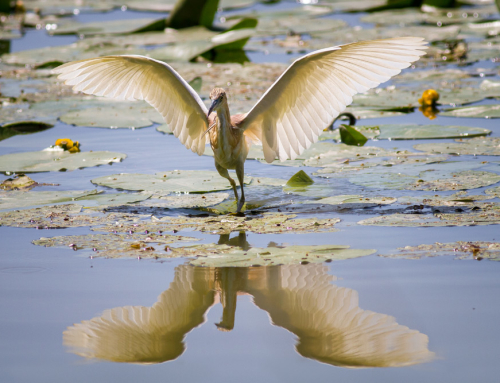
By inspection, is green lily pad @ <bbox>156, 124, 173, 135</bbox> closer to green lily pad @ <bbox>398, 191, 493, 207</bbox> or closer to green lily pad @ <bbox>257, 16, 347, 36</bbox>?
green lily pad @ <bbox>398, 191, 493, 207</bbox>

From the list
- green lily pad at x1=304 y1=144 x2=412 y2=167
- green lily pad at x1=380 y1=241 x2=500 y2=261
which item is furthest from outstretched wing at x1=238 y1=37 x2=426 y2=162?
green lily pad at x1=380 y1=241 x2=500 y2=261

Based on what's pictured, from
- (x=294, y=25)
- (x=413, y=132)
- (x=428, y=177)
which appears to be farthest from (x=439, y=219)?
(x=294, y=25)

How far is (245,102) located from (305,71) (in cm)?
300

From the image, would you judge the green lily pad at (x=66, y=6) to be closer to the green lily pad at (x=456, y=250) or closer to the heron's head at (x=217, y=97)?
the heron's head at (x=217, y=97)

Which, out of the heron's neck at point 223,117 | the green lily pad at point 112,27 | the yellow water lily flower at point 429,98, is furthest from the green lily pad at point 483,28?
the heron's neck at point 223,117

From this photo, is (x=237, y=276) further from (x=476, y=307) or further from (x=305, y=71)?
(x=305, y=71)

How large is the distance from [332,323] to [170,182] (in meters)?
2.16

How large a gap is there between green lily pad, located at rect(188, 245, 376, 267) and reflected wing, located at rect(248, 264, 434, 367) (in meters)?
0.08

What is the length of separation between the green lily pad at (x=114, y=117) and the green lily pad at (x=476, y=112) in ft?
9.35

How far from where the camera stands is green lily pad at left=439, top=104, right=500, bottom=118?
6.12 metres

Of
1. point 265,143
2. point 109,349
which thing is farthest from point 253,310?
point 265,143

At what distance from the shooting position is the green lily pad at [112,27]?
35.9ft

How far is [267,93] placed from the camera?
163 inches

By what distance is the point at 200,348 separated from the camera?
102 inches
